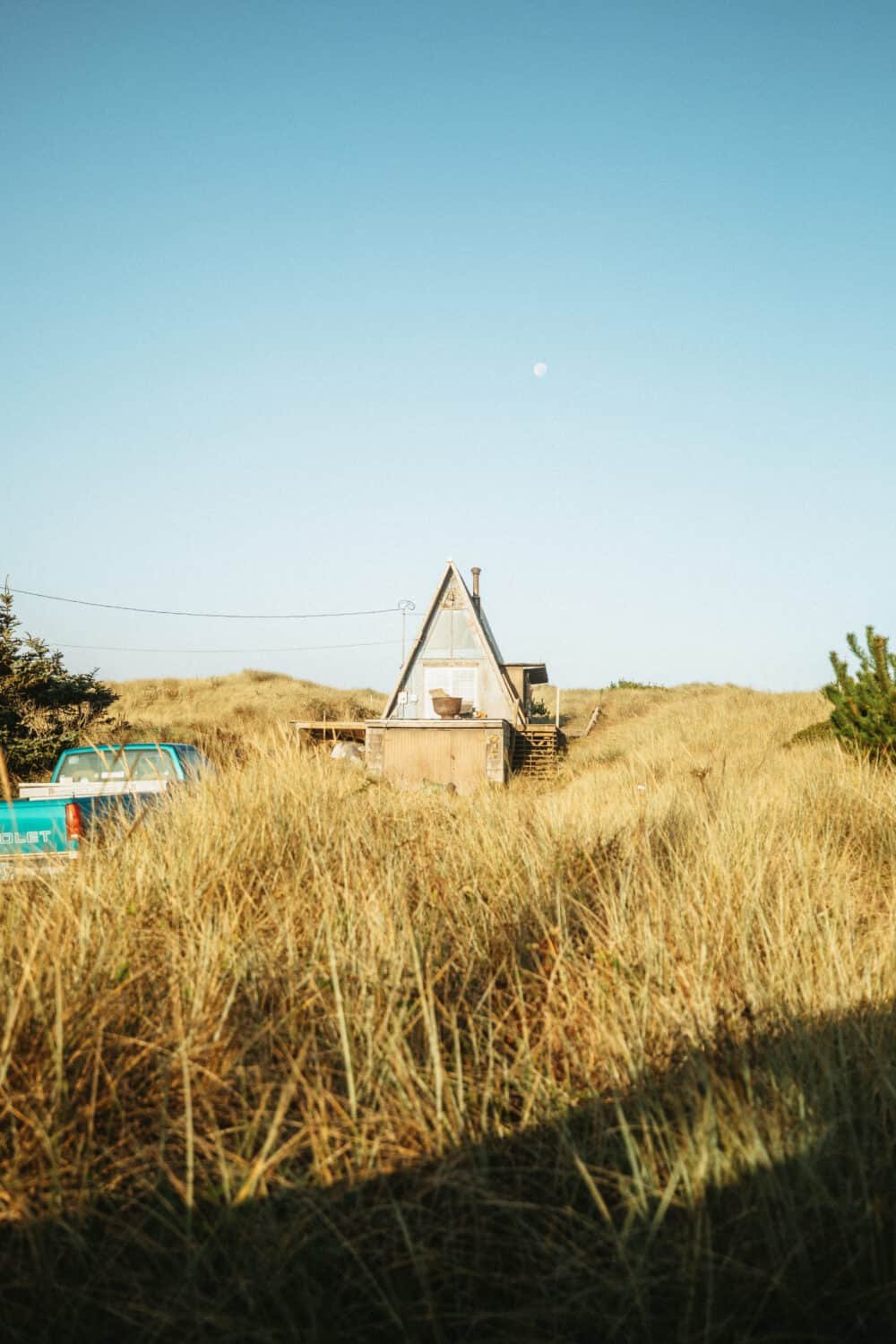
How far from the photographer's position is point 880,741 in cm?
1124

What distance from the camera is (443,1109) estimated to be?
269 cm

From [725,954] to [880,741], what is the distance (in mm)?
8579

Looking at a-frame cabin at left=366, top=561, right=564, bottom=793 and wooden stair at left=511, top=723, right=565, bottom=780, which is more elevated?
a-frame cabin at left=366, top=561, right=564, bottom=793

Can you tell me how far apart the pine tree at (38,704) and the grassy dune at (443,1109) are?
16780 millimetres

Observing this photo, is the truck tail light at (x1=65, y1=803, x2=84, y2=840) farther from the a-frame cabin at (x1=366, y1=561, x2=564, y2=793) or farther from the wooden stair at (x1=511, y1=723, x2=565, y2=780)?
the wooden stair at (x1=511, y1=723, x2=565, y2=780)

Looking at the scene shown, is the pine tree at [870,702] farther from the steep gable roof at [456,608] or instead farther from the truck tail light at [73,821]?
the steep gable roof at [456,608]

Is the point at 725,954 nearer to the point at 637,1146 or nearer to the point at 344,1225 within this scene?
the point at 637,1146

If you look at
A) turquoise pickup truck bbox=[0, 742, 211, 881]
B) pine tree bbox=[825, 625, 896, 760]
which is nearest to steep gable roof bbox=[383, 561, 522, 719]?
pine tree bbox=[825, 625, 896, 760]

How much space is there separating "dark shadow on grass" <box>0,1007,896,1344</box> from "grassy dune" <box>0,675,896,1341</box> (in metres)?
0.01

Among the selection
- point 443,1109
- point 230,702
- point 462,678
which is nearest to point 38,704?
point 462,678

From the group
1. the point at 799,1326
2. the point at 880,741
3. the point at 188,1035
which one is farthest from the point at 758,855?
the point at 880,741

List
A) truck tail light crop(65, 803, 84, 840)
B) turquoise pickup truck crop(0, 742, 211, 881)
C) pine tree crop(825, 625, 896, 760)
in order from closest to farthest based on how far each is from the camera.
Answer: turquoise pickup truck crop(0, 742, 211, 881)
truck tail light crop(65, 803, 84, 840)
pine tree crop(825, 625, 896, 760)

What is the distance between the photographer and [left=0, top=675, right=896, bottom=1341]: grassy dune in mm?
2139

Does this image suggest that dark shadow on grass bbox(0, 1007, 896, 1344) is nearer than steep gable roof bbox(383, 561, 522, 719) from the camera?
Yes
